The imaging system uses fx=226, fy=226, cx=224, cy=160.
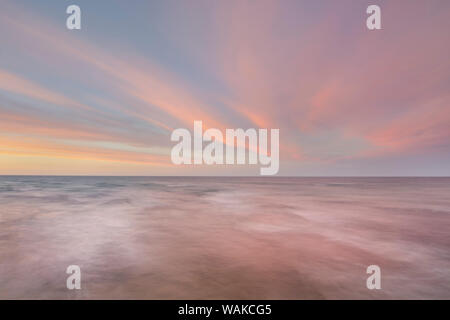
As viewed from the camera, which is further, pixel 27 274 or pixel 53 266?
pixel 53 266

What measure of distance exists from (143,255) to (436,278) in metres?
9.18

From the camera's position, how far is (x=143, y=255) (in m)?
8.19

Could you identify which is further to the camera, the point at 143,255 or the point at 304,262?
the point at 143,255

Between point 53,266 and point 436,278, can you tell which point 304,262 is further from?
point 53,266

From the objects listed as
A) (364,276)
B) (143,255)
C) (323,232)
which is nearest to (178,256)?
(143,255)

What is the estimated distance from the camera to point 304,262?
299 inches
